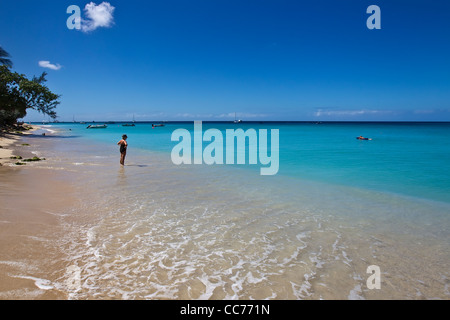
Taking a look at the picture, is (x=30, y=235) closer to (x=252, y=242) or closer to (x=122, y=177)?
(x=252, y=242)

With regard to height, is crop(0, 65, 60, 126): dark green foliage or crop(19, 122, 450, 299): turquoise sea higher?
crop(0, 65, 60, 126): dark green foliage

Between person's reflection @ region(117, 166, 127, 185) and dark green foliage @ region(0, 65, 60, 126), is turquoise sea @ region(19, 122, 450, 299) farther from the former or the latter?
dark green foliage @ region(0, 65, 60, 126)

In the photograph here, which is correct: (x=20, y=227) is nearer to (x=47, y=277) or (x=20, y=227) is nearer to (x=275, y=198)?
(x=47, y=277)

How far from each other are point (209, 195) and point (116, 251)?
18.0 feet

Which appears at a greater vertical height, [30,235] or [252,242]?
[30,235]

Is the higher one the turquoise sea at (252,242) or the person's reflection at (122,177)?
the person's reflection at (122,177)

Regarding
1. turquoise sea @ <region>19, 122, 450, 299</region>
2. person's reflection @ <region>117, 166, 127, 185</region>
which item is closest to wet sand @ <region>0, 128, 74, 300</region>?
turquoise sea @ <region>19, 122, 450, 299</region>

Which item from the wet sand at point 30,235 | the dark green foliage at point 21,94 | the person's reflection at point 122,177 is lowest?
the wet sand at point 30,235

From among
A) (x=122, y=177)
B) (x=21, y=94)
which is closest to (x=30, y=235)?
(x=122, y=177)

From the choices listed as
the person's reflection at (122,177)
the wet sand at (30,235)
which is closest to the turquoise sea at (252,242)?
the wet sand at (30,235)

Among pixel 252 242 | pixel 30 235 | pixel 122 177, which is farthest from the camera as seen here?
pixel 122 177

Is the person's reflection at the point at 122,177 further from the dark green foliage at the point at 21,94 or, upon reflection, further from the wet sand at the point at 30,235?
the dark green foliage at the point at 21,94

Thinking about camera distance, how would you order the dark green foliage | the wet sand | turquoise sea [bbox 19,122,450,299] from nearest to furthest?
the wet sand
turquoise sea [bbox 19,122,450,299]
the dark green foliage

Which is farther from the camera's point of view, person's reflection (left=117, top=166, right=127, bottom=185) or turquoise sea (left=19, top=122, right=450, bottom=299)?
person's reflection (left=117, top=166, right=127, bottom=185)
